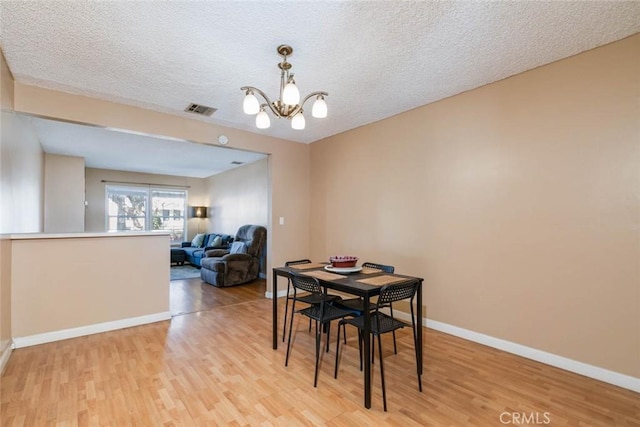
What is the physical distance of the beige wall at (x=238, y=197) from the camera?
672 cm

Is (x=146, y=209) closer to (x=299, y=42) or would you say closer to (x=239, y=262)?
(x=239, y=262)

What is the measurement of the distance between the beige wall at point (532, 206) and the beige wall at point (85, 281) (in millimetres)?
2989

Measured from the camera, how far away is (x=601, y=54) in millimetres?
2355

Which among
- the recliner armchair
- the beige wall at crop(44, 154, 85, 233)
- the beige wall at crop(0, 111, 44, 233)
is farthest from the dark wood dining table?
the beige wall at crop(44, 154, 85, 233)

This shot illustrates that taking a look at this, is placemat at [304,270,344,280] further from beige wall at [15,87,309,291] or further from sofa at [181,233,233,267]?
sofa at [181,233,233,267]

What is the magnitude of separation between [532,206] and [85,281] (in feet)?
15.1

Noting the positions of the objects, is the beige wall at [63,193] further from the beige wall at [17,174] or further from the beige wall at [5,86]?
the beige wall at [5,86]

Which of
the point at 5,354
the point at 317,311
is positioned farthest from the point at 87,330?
the point at 317,311

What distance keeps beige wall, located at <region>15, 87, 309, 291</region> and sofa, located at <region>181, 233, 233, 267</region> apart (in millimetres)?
2871

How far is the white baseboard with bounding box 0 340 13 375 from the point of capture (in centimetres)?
246

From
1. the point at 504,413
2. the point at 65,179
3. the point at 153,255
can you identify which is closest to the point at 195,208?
the point at 65,179

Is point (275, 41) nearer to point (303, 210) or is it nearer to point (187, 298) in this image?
point (303, 210)
